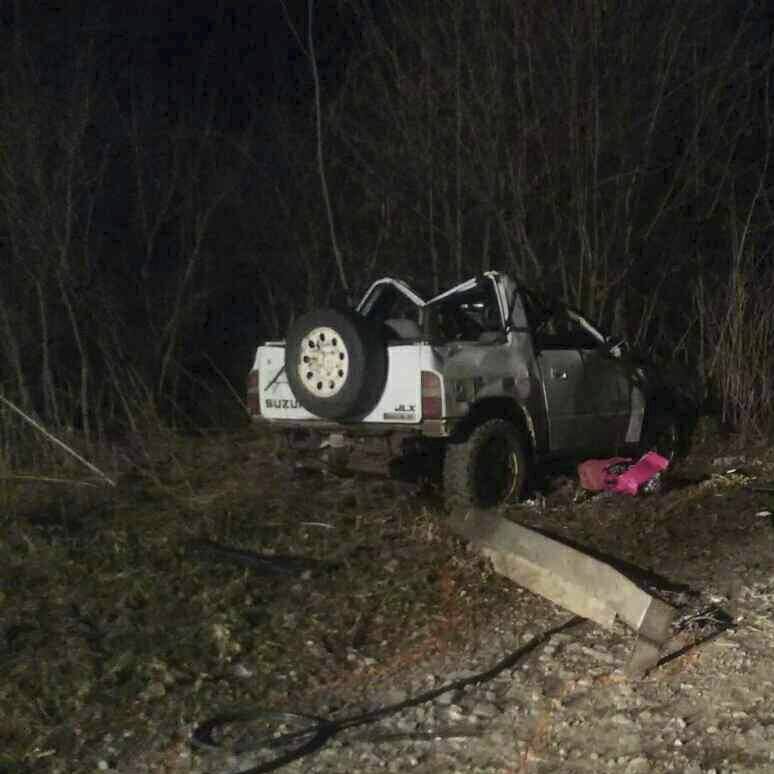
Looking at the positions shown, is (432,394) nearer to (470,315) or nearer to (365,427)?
(365,427)

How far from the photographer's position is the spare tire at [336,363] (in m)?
7.61

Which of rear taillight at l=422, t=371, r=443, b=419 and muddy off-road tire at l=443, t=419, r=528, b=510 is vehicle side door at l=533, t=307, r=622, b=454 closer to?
muddy off-road tire at l=443, t=419, r=528, b=510

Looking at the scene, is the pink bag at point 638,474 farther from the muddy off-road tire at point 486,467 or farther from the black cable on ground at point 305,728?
the black cable on ground at point 305,728

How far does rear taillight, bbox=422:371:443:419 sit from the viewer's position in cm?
757

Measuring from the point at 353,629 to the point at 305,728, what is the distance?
1.16 metres

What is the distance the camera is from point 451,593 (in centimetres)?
639

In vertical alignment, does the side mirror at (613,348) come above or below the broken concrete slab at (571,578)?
above

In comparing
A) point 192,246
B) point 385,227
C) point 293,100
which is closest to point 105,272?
point 192,246

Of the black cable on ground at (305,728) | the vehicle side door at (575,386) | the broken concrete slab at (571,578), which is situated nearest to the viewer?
the black cable on ground at (305,728)

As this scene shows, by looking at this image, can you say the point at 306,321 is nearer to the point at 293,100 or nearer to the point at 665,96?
the point at 665,96

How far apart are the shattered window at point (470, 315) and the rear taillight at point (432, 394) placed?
0.91m

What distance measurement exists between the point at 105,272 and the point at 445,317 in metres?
5.18

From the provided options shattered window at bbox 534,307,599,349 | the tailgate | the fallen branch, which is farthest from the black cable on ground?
the fallen branch

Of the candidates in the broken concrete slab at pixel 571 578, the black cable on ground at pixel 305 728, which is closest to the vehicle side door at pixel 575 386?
the broken concrete slab at pixel 571 578
